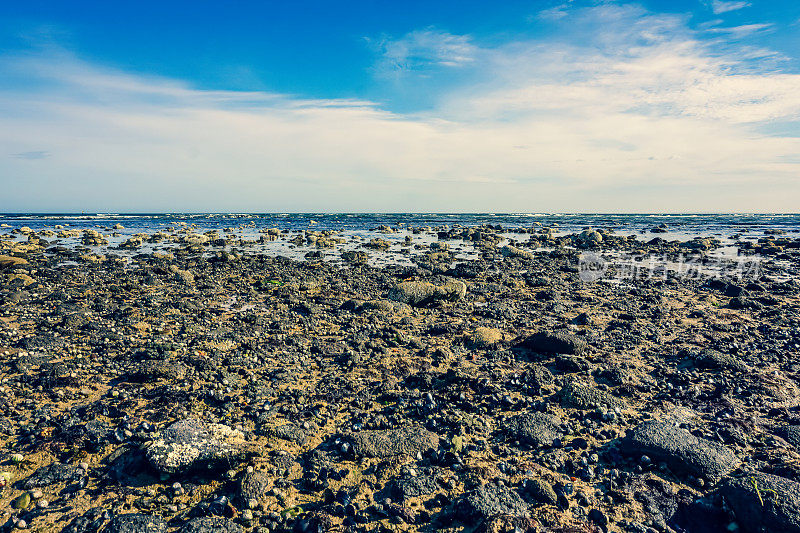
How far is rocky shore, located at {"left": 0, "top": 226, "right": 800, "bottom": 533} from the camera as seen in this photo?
16.3 ft

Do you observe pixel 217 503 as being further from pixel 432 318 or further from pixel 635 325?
pixel 635 325

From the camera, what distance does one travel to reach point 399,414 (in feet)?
23.6

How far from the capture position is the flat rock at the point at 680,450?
18.4ft

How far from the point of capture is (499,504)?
502 cm

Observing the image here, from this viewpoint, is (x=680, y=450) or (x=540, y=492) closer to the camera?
(x=540, y=492)

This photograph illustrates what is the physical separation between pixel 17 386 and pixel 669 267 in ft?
90.7

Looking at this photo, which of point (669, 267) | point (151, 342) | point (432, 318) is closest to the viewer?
point (151, 342)

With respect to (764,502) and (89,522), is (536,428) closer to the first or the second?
(764,502)

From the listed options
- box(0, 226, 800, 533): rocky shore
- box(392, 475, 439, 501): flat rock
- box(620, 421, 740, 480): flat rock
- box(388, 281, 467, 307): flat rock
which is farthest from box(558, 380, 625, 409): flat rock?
box(388, 281, 467, 307): flat rock

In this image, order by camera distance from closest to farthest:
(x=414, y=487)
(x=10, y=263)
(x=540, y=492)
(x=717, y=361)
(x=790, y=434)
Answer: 1. (x=540, y=492)
2. (x=414, y=487)
3. (x=790, y=434)
4. (x=717, y=361)
5. (x=10, y=263)

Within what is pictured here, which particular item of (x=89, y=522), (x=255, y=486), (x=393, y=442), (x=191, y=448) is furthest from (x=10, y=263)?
(x=393, y=442)

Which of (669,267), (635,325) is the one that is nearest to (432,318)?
(635,325)

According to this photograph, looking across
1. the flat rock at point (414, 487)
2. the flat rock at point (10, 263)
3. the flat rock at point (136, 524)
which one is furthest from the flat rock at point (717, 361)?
the flat rock at point (10, 263)

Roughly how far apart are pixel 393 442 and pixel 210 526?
2.63 m
